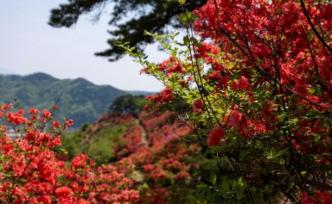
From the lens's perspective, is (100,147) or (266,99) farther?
(100,147)

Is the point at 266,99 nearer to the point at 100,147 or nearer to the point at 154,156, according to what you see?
the point at 154,156

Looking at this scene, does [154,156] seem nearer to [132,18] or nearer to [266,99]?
[132,18]

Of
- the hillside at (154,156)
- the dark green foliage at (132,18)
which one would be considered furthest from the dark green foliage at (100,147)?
the dark green foliage at (132,18)

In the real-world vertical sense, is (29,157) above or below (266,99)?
below

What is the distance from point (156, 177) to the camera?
13.7 meters

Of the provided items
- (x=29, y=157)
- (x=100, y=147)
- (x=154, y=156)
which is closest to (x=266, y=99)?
(x=29, y=157)

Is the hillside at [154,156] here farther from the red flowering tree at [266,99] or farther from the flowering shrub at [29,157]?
the red flowering tree at [266,99]

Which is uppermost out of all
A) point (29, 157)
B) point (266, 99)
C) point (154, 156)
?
point (266, 99)

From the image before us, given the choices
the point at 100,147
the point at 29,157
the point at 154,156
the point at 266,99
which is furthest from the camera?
the point at 100,147

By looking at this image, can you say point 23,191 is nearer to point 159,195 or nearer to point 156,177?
point 159,195

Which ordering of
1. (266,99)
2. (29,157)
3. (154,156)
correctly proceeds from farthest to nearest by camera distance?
(154,156) → (29,157) → (266,99)

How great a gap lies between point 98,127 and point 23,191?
24460mm

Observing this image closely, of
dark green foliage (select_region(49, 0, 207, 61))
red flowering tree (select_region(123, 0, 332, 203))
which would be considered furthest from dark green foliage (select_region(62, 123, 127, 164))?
red flowering tree (select_region(123, 0, 332, 203))

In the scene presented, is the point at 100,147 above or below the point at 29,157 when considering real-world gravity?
below
